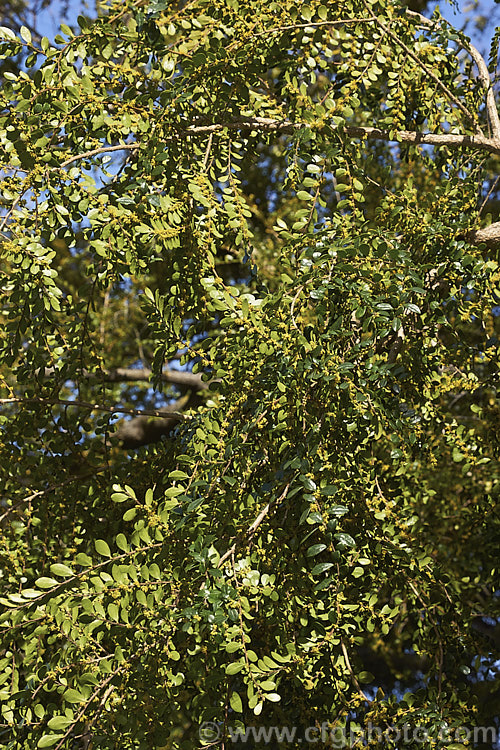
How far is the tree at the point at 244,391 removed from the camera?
1.71 m

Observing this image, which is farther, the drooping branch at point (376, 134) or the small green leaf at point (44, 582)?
the drooping branch at point (376, 134)

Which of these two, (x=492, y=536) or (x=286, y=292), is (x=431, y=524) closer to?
(x=492, y=536)

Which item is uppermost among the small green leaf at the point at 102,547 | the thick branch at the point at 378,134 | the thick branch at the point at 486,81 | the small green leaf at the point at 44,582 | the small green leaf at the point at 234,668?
the thick branch at the point at 486,81

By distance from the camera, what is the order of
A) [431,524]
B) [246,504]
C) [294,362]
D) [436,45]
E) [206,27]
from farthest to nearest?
1. [431,524]
2. [436,45]
3. [206,27]
4. [246,504]
5. [294,362]

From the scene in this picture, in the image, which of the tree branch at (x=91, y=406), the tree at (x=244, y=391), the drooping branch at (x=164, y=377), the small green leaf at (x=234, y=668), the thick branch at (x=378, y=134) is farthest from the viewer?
the drooping branch at (x=164, y=377)

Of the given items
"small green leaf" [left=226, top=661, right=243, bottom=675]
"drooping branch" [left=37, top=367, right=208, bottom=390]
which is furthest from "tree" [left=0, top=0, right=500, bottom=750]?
"drooping branch" [left=37, top=367, right=208, bottom=390]

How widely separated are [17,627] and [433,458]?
46.6 inches

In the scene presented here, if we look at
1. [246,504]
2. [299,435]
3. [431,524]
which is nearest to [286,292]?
[299,435]

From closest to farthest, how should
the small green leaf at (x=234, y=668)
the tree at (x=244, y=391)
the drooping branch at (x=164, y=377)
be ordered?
the small green leaf at (x=234, y=668)
the tree at (x=244, y=391)
the drooping branch at (x=164, y=377)

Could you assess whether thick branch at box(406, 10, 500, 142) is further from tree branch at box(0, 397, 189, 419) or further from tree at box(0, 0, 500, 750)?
tree branch at box(0, 397, 189, 419)

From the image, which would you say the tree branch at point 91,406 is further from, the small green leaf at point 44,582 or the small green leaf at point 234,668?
the small green leaf at point 234,668

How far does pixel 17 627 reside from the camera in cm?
181

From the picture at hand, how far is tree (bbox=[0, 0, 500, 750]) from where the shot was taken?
1.71m

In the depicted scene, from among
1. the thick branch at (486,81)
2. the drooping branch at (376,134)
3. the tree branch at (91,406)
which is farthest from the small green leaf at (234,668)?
the thick branch at (486,81)
